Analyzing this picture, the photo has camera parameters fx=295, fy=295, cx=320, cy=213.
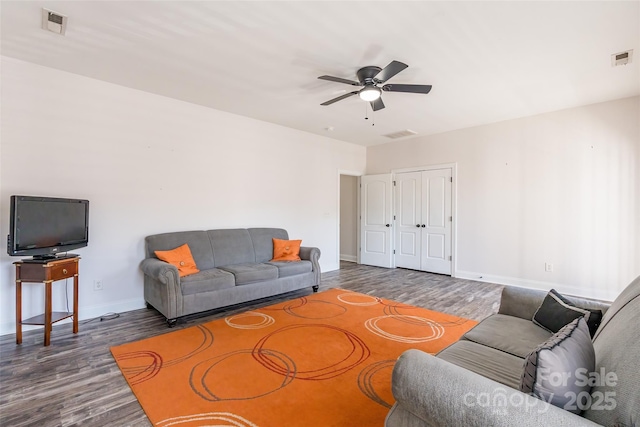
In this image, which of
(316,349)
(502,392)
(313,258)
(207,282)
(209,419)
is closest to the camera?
(502,392)

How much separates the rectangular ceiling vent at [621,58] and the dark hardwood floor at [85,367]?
306cm

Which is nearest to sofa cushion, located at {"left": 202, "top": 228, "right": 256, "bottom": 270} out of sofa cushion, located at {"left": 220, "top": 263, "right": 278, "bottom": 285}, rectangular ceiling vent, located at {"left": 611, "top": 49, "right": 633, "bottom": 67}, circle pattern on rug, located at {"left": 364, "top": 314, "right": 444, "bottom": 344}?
sofa cushion, located at {"left": 220, "top": 263, "right": 278, "bottom": 285}

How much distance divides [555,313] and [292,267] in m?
3.10

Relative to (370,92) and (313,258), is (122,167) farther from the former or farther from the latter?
(370,92)

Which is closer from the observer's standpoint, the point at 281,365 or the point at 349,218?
the point at 281,365

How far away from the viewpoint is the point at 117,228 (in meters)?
3.68

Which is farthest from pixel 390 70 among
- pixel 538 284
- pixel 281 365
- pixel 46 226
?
pixel 538 284

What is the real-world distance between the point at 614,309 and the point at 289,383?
2.02 metres

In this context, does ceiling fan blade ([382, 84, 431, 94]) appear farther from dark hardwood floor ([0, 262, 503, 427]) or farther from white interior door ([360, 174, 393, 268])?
white interior door ([360, 174, 393, 268])

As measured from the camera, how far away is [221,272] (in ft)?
12.5

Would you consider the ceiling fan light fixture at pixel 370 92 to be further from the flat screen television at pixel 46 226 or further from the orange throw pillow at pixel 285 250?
the flat screen television at pixel 46 226

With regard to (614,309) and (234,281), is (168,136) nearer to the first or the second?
(234,281)

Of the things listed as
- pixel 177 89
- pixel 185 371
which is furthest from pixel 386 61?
pixel 185 371

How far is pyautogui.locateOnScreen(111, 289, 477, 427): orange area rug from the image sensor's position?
1.86m
